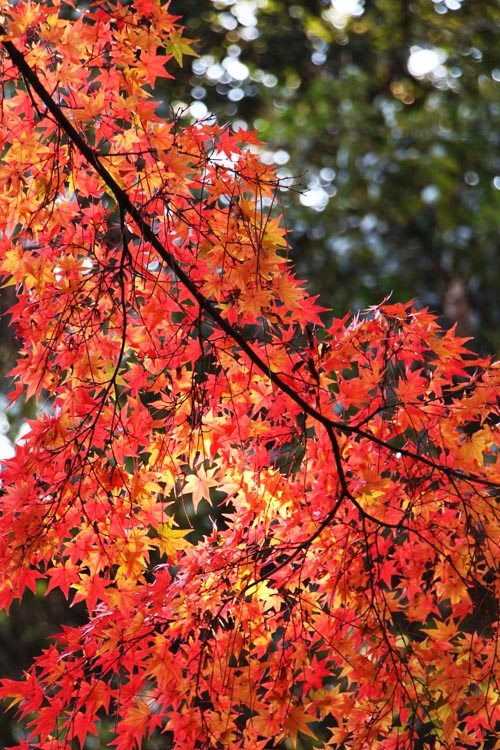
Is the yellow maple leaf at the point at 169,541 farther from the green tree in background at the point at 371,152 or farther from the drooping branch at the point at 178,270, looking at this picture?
the green tree in background at the point at 371,152

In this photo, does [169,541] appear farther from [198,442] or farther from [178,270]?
[178,270]

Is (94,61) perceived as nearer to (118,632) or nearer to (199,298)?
(199,298)

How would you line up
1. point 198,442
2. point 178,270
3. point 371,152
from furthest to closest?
point 371,152, point 198,442, point 178,270

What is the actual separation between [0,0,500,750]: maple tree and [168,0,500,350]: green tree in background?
7.70 feet

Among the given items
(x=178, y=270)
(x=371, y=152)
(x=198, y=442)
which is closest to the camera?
(x=178, y=270)

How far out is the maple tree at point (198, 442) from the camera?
1.62 meters

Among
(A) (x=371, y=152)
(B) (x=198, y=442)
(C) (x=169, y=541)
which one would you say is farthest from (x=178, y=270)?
(A) (x=371, y=152)

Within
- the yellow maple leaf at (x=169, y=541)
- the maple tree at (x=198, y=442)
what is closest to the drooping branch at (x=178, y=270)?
the maple tree at (x=198, y=442)

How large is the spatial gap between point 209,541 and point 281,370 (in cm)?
38

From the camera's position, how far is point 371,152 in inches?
182

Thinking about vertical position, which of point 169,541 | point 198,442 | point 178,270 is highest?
point 178,270

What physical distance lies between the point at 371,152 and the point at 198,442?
3.28m

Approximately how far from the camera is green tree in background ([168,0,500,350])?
443 centimetres

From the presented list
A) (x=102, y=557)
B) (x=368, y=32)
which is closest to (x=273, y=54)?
(x=368, y=32)
